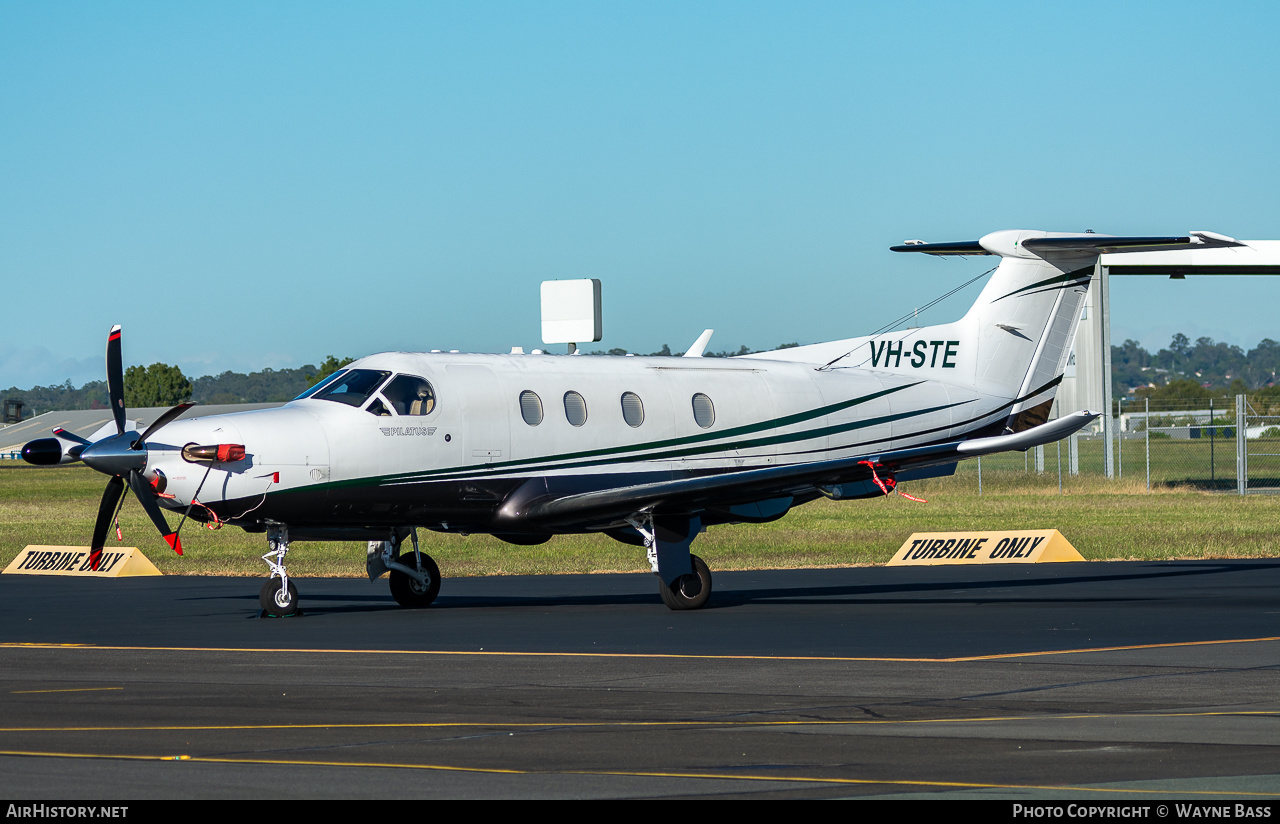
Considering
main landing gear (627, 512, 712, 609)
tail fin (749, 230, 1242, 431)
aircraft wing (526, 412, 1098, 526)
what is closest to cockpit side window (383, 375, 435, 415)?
aircraft wing (526, 412, 1098, 526)

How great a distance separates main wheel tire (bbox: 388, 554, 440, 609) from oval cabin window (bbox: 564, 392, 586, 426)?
9.23 ft

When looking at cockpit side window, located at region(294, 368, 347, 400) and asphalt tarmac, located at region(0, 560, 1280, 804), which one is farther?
cockpit side window, located at region(294, 368, 347, 400)

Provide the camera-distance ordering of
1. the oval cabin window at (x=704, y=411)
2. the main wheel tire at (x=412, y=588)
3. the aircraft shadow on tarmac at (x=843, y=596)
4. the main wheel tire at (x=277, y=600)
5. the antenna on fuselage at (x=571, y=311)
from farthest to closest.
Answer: the antenna on fuselage at (x=571, y=311) < the oval cabin window at (x=704, y=411) < the main wheel tire at (x=412, y=588) < the aircraft shadow on tarmac at (x=843, y=596) < the main wheel tire at (x=277, y=600)

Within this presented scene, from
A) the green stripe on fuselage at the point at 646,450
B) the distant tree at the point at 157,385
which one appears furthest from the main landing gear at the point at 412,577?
the distant tree at the point at 157,385

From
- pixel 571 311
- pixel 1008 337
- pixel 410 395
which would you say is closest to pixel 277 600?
pixel 410 395

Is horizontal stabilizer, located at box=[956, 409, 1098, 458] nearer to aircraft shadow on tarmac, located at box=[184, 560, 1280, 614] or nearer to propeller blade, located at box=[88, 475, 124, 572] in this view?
aircraft shadow on tarmac, located at box=[184, 560, 1280, 614]

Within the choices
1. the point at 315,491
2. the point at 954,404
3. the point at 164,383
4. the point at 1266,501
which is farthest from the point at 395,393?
the point at 164,383

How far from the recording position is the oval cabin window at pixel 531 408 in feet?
68.5

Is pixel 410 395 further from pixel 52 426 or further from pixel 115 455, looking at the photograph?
pixel 52 426

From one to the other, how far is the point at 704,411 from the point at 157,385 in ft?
555

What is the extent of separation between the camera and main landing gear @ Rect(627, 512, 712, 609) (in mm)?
20047

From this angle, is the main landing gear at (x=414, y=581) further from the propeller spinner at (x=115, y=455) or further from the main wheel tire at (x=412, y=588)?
the propeller spinner at (x=115, y=455)

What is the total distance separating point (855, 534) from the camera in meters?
36.8

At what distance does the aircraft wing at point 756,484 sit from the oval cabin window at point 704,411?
2126 mm
